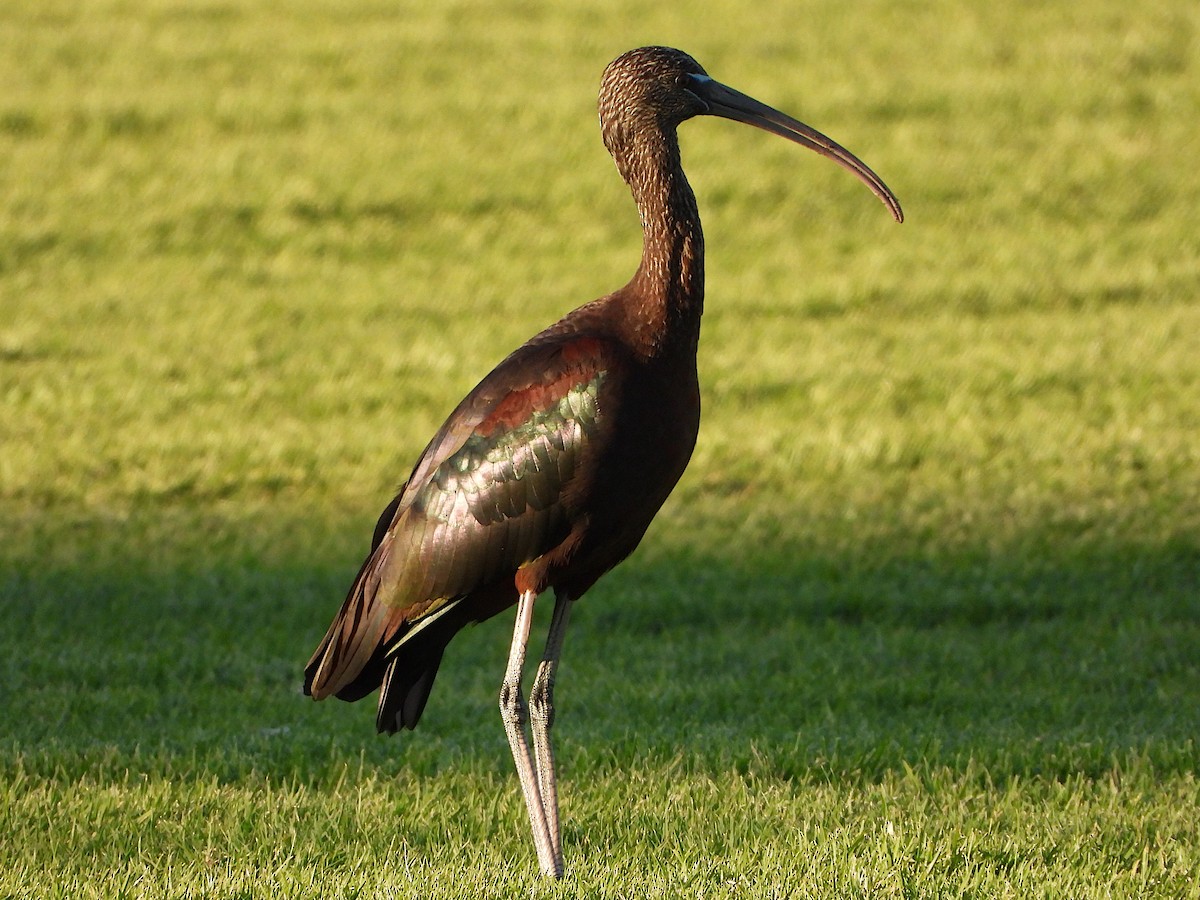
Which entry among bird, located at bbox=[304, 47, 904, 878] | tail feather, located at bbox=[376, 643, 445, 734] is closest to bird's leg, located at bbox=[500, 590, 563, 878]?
bird, located at bbox=[304, 47, 904, 878]

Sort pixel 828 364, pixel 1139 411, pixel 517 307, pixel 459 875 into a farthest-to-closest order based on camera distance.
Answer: pixel 517 307 → pixel 828 364 → pixel 1139 411 → pixel 459 875

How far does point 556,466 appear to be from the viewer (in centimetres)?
512

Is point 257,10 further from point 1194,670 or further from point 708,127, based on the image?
point 1194,670

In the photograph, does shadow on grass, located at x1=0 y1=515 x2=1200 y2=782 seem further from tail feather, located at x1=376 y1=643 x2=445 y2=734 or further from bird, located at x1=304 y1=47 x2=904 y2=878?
bird, located at x1=304 y1=47 x2=904 y2=878

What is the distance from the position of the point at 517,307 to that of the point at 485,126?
154 inches

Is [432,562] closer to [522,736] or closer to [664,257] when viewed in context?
[522,736]

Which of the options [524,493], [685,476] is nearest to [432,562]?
[524,493]

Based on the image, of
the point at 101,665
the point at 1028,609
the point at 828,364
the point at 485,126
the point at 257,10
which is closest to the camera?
the point at 101,665

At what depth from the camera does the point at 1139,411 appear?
11.9m

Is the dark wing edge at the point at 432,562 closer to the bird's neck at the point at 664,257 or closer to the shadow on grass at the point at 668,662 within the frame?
the bird's neck at the point at 664,257

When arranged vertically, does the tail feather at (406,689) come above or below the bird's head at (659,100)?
below

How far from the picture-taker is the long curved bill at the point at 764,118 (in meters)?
5.53

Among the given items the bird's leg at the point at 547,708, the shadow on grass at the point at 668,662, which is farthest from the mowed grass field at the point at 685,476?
the bird's leg at the point at 547,708

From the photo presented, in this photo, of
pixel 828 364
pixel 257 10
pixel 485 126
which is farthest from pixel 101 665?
pixel 257 10
